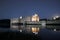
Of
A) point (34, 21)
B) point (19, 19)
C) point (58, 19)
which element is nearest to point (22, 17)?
point (19, 19)

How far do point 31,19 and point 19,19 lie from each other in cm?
122

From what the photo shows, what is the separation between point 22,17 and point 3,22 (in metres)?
1.92

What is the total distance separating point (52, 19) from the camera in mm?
13352

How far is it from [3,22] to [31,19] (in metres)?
2.67

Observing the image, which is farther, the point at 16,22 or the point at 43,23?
the point at 16,22

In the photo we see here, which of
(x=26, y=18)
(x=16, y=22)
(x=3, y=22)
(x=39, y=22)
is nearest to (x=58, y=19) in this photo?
(x=39, y=22)

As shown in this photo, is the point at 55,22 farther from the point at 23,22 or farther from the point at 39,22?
the point at 23,22

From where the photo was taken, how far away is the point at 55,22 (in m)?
14.1

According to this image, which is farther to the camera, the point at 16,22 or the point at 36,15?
the point at 16,22

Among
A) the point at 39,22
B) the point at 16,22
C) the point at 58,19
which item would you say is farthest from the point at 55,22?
the point at 16,22

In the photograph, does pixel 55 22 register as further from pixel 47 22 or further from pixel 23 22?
pixel 23 22

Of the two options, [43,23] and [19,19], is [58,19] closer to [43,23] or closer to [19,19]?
[43,23]

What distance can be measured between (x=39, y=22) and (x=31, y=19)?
892 mm

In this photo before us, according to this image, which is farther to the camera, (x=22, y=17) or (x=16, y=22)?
(x=16, y=22)
